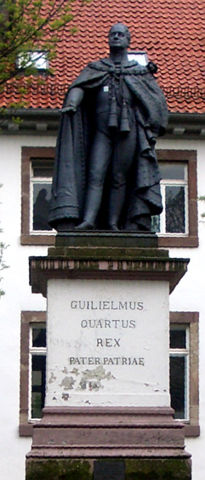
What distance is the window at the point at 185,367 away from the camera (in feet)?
75.3

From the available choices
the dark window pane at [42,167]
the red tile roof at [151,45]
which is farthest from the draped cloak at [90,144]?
the dark window pane at [42,167]

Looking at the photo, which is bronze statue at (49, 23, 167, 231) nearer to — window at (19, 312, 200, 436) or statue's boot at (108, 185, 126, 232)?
statue's boot at (108, 185, 126, 232)

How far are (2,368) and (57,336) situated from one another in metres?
10.4

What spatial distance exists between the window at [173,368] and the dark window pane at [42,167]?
2.53m

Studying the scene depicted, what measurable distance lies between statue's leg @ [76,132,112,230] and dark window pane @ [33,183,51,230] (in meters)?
10.4

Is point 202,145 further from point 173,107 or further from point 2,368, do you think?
point 2,368

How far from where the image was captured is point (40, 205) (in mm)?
24000

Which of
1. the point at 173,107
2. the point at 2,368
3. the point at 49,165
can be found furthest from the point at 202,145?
the point at 2,368

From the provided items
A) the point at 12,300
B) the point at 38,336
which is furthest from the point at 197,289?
the point at 12,300

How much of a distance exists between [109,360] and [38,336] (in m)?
10.8

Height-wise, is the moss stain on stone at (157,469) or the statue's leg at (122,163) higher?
the statue's leg at (122,163)

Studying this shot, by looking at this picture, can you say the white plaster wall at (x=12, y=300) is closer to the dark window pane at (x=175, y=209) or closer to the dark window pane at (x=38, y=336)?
the dark window pane at (x=38, y=336)

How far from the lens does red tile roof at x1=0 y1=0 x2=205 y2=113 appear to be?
79.6 ft

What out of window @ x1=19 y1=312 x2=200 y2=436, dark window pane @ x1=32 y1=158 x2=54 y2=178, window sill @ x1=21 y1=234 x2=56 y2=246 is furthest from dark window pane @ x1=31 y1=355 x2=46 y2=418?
dark window pane @ x1=32 y1=158 x2=54 y2=178
